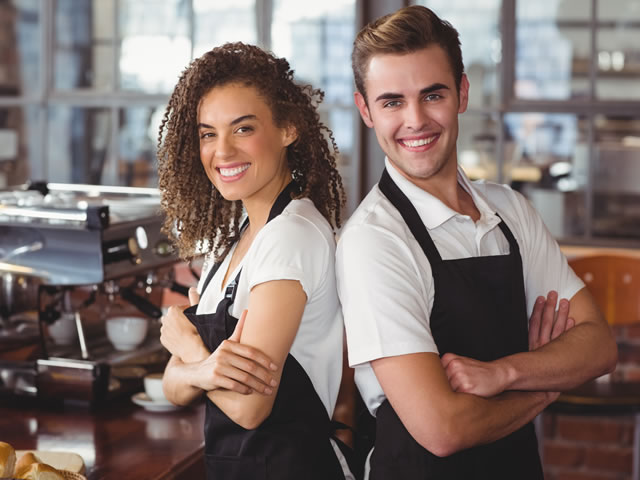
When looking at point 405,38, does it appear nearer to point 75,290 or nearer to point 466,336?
point 466,336

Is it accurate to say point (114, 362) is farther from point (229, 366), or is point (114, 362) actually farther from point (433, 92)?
point (433, 92)

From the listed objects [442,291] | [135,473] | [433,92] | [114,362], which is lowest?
[135,473]

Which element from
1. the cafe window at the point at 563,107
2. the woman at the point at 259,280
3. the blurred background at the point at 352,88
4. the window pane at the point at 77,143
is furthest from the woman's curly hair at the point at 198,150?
the window pane at the point at 77,143

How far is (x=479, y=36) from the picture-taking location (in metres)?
3.25

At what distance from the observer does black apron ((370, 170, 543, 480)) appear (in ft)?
4.75

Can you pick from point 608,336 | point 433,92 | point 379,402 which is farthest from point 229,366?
point 608,336

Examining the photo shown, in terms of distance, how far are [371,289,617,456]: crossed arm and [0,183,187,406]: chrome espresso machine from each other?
2.58 ft

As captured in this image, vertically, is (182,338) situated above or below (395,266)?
below

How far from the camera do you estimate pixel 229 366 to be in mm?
1394

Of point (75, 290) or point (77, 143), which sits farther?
point (77, 143)

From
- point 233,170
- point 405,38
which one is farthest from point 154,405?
point 405,38

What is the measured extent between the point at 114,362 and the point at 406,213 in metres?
0.86

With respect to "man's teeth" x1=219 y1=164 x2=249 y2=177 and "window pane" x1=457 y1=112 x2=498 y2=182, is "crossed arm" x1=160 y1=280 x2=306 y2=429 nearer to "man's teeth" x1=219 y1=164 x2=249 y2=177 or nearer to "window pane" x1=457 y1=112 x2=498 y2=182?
"man's teeth" x1=219 y1=164 x2=249 y2=177

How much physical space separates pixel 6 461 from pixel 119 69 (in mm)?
2429
